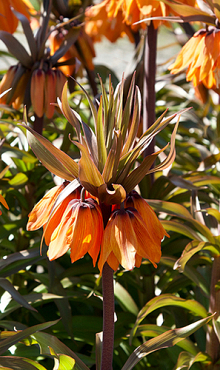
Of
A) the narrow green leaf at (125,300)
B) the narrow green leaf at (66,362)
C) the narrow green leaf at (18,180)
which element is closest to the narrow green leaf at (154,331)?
the narrow green leaf at (125,300)

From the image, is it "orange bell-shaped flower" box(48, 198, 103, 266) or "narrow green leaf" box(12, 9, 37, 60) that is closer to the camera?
"orange bell-shaped flower" box(48, 198, 103, 266)

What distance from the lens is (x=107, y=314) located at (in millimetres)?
451

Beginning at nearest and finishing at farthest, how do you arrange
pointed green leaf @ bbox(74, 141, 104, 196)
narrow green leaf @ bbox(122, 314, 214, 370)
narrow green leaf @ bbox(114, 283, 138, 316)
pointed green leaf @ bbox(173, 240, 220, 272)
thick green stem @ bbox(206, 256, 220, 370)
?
pointed green leaf @ bbox(74, 141, 104, 196) < narrow green leaf @ bbox(122, 314, 214, 370) < pointed green leaf @ bbox(173, 240, 220, 272) < thick green stem @ bbox(206, 256, 220, 370) < narrow green leaf @ bbox(114, 283, 138, 316)

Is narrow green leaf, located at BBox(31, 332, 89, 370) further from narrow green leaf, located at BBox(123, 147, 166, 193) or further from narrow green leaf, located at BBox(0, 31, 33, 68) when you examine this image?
narrow green leaf, located at BBox(0, 31, 33, 68)

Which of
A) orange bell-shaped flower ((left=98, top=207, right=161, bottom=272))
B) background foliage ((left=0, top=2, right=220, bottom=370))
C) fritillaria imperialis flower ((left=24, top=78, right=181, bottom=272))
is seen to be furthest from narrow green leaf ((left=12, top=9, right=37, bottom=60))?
orange bell-shaped flower ((left=98, top=207, right=161, bottom=272))

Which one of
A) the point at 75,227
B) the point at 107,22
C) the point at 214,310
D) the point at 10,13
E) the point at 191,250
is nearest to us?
the point at 75,227

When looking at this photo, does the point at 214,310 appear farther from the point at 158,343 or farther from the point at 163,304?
the point at 158,343

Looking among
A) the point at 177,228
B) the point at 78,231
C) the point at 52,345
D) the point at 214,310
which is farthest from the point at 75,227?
the point at 214,310

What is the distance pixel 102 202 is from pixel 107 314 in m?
0.14

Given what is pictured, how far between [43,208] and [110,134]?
0.39ft

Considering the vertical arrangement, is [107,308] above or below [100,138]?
below

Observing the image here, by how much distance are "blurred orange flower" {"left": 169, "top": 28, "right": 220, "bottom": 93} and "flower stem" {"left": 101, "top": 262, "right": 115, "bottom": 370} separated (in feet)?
1.46

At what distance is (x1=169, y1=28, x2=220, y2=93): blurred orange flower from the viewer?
2.22ft

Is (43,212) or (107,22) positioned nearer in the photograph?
(43,212)
